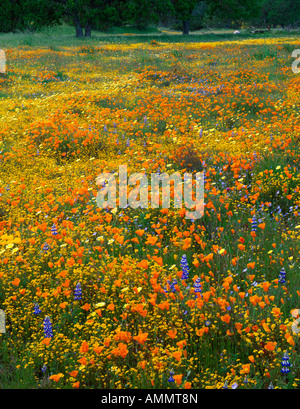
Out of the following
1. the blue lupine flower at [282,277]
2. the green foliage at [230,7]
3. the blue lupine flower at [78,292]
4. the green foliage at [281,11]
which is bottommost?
the blue lupine flower at [78,292]

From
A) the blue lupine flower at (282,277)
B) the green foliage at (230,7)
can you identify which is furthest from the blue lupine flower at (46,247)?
the green foliage at (230,7)

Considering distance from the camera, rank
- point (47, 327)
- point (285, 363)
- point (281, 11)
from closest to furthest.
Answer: point (285, 363) → point (47, 327) → point (281, 11)

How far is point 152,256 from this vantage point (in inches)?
136

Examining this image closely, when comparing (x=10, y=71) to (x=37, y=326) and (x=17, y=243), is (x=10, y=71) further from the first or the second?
(x=37, y=326)

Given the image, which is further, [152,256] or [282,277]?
[152,256]

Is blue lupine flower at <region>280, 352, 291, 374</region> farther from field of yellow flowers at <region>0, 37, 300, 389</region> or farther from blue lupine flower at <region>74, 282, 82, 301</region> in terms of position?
blue lupine flower at <region>74, 282, 82, 301</region>

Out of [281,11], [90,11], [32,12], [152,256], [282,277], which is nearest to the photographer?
[282,277]

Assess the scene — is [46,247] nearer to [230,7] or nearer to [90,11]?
[90,11]

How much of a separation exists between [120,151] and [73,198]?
226 centimetres

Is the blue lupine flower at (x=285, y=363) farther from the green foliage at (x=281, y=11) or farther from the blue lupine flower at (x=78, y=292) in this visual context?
the green foliage at (x=281, y=11)

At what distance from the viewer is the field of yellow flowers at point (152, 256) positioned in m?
2.39

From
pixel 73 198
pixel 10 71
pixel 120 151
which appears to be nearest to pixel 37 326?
pixel 73 198

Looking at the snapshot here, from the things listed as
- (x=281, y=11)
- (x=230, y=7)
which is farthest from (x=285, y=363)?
(x=281, y=11)

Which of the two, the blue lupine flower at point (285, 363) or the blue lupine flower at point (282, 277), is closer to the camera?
the blue lupine flower at point (285, 363)
